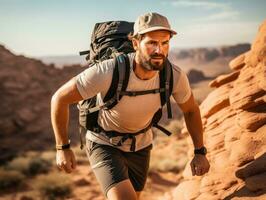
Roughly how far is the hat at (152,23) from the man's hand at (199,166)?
140cm

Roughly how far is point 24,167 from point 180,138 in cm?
776

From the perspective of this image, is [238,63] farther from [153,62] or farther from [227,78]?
[153,62]

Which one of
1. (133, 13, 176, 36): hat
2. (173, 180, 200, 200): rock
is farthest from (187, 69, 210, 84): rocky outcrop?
(133, 13, 176, 36): hat

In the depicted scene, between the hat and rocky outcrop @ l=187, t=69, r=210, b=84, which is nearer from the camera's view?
the hat

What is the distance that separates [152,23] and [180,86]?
0.70 metres

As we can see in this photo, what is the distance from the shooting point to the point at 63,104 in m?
3.19

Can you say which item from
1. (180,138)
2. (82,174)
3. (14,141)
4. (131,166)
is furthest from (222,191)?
(14,141)

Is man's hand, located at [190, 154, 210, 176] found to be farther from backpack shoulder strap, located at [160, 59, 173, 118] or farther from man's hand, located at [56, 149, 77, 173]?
man's hand, located at [56, 149, 77, 173]

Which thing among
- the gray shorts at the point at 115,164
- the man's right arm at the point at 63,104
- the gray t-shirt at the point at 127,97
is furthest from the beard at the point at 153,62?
the gray shorts at the point at 115,164

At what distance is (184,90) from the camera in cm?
351

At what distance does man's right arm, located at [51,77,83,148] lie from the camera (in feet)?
10.2

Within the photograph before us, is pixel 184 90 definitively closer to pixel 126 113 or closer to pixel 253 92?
pixel 126 113

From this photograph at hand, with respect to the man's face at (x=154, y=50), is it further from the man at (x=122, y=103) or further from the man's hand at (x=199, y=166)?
the man's hand at (x=199, y=166)

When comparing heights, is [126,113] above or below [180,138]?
above
